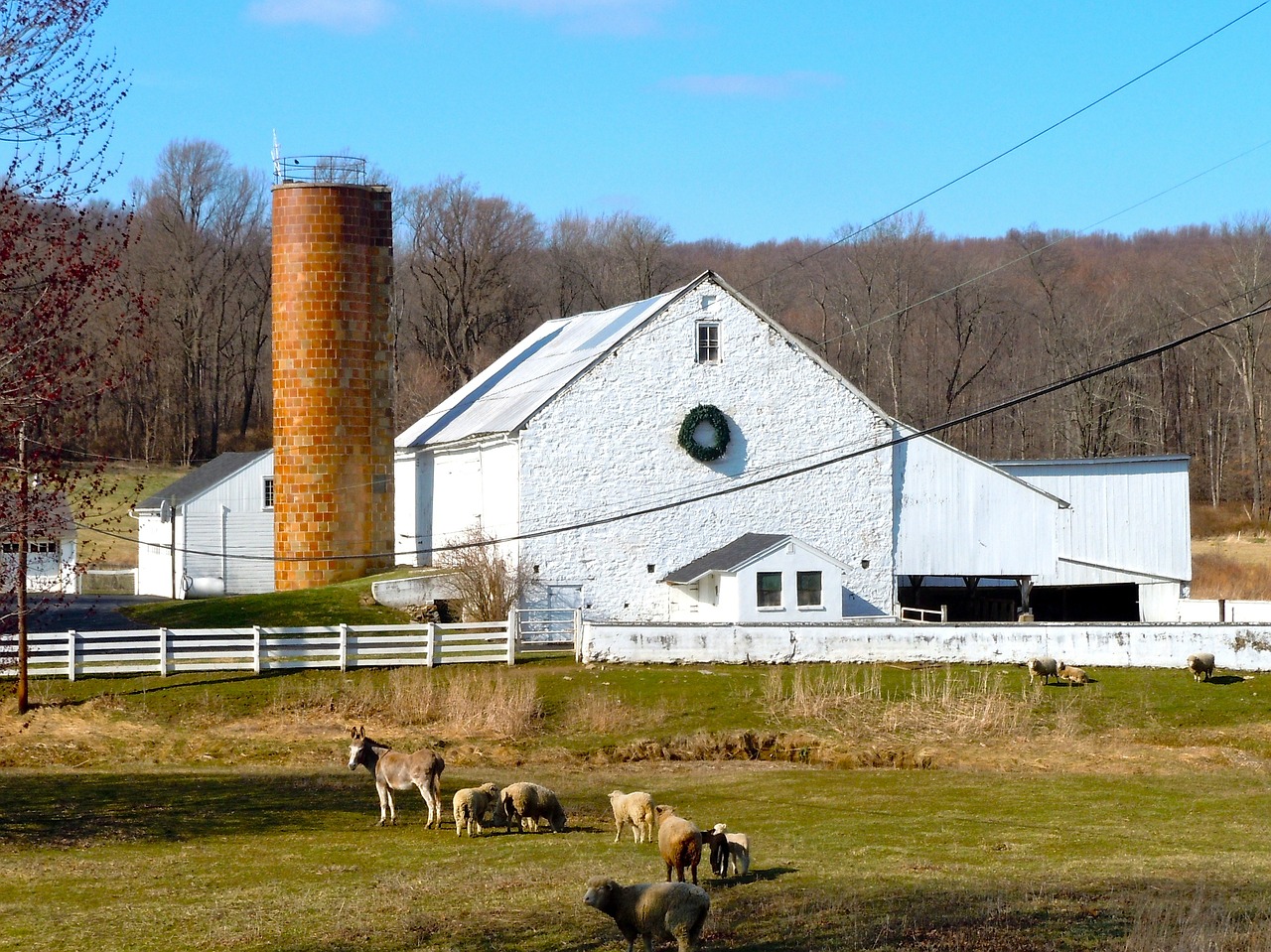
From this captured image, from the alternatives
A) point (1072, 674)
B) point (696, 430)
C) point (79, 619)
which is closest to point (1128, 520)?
point (696, 430)

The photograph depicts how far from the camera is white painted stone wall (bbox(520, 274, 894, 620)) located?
1597 inches

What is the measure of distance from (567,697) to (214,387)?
66.9m

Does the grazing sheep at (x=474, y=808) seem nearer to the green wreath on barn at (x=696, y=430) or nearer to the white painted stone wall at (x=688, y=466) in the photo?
the white painted stone wall at (x=688, y=466)

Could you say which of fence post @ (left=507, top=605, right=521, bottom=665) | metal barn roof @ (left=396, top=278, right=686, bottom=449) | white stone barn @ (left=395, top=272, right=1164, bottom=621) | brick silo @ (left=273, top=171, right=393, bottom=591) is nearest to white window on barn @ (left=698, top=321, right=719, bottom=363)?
white stone barn @ (left=395, top=272, right=1164, bottom=621)

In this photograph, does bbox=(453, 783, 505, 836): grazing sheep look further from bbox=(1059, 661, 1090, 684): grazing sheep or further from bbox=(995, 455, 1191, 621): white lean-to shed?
bbox=(995, 455, 1191, 621): white lean-to shed

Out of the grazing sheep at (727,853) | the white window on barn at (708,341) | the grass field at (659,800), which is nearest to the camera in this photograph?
the grass field at (659,800)

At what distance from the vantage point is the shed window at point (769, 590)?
3862cm

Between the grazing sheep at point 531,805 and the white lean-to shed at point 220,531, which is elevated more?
the white lean-to shed at point 220,531

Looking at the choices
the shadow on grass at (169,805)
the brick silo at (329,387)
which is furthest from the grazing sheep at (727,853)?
the brick silo at (329,387)

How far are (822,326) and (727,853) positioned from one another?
82299 millimetres

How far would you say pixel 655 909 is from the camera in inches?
471

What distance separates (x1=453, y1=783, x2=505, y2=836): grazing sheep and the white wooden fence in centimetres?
1505

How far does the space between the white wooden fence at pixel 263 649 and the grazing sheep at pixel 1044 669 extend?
10668 millimetres

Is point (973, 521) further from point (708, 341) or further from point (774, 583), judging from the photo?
point (708, 341)
